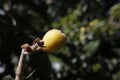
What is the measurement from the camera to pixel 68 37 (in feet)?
12.3

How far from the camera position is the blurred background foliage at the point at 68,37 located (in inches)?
88.9

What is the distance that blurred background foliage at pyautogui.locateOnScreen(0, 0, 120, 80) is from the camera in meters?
2.26

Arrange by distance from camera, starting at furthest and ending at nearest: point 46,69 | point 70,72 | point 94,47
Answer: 1. point 94,47
2. point 70,72
3. point 46,69

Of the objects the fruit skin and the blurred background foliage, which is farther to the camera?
the blurred background foliage

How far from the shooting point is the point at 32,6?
2.78m

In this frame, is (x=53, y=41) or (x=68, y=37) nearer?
(x=53, y=41)

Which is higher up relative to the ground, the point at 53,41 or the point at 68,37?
the point at 68,37

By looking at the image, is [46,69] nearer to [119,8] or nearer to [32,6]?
[32,6]

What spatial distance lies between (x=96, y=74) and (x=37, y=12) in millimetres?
840

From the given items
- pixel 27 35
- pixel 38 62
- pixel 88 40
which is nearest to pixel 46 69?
pixel 38 62

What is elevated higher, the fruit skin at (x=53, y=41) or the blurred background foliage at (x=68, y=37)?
the blurred background foliage at (x=68, y=37)

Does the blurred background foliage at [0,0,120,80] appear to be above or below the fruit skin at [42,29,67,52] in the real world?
above

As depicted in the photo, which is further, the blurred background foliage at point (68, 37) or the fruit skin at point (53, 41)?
the blurred background foliage at point (68, 37)

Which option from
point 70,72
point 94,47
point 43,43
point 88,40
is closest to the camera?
point 43,43
